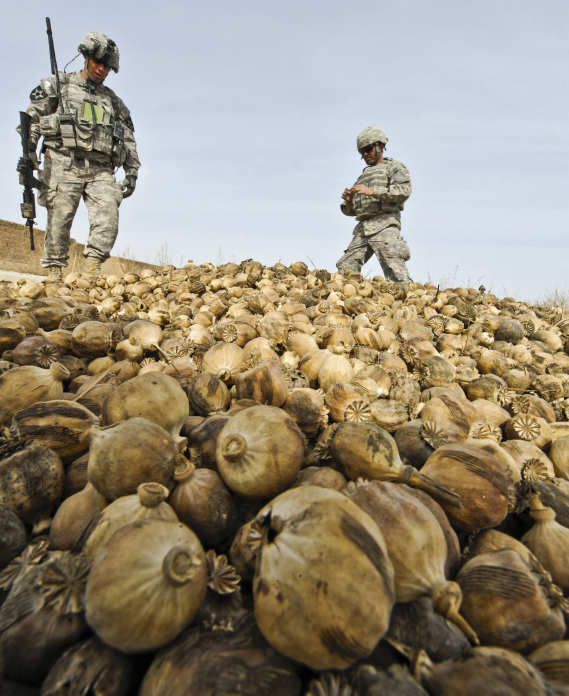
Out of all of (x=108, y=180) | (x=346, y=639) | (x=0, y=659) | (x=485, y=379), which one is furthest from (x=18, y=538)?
(x=108, y=180)

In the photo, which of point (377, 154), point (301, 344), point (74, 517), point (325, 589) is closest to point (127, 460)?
point (74, 517)

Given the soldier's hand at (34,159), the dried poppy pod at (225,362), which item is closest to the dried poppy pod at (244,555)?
the dried poppy pod at (225,362)

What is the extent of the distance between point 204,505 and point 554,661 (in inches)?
48.7

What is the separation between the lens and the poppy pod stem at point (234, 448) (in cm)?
164

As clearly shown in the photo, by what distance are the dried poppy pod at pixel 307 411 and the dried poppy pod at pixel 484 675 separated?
137cm

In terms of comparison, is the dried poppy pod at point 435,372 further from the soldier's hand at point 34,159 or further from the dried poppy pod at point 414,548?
the soldier's hand at point 34,159

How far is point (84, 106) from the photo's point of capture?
8.25 m

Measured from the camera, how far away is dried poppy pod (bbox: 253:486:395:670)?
1068 mm

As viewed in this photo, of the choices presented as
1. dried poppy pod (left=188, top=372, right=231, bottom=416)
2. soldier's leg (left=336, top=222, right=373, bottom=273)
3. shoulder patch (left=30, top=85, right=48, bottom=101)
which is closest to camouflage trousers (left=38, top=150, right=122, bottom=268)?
shoulder patch (left=30, top=85, right=48, bottom=101)

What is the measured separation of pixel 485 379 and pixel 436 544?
2424mm

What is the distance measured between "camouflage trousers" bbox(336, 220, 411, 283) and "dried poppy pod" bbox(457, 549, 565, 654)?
8003mm

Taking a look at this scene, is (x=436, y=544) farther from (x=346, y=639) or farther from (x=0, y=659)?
(x=0, y=659)

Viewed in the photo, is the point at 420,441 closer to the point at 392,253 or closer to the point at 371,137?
the point at 392,253

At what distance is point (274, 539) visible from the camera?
1227 millimetres
